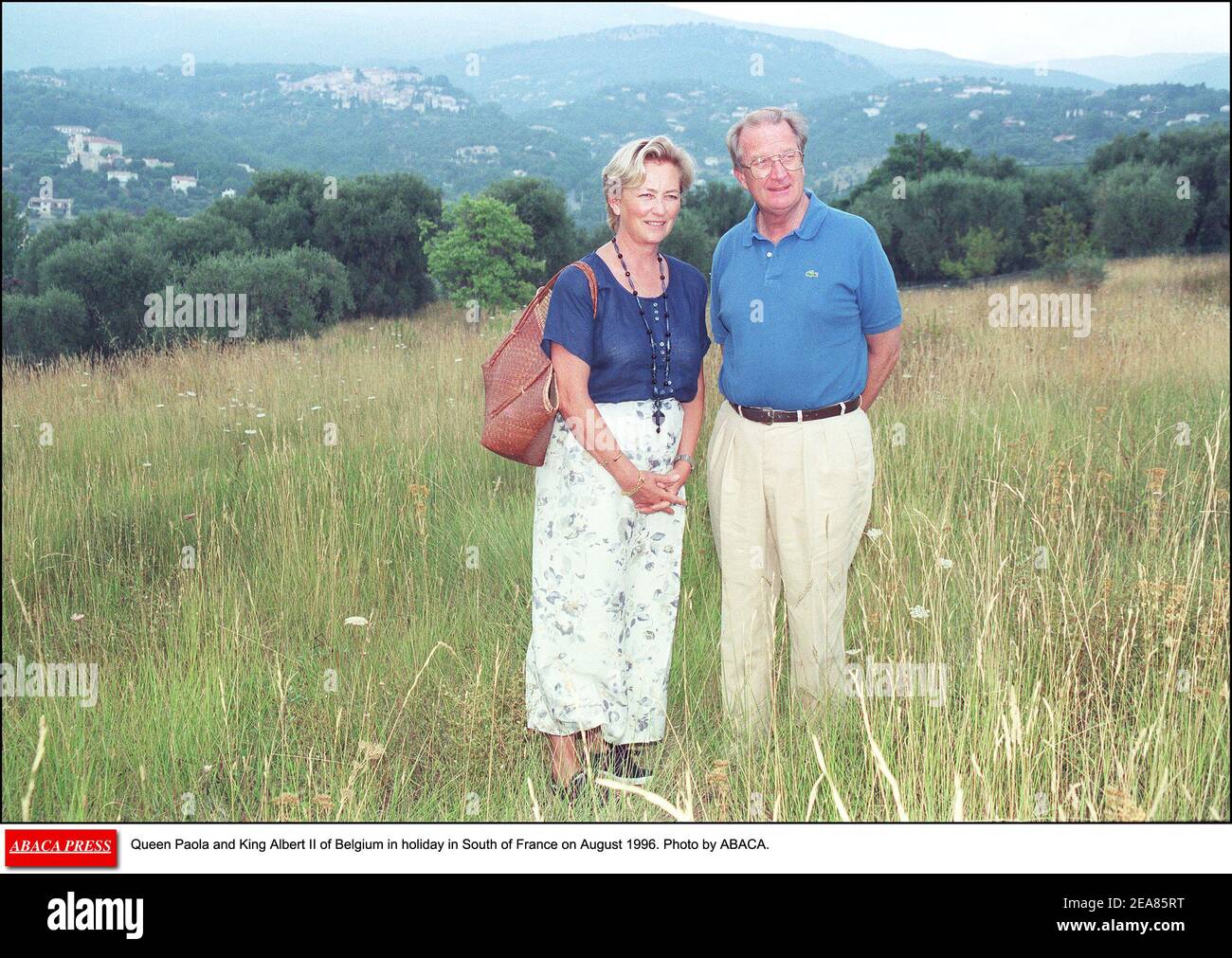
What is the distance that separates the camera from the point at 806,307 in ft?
9.37

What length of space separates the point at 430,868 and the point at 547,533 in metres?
1.11

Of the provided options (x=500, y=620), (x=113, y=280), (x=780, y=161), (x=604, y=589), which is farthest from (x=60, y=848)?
(x=113, y=280)

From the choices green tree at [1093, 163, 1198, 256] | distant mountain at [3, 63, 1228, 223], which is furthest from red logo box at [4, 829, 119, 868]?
green tree at [1093, 163, 1198, 256]

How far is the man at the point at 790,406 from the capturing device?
2865 mm

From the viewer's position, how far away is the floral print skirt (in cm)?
282

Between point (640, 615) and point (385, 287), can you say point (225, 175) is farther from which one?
point (640, 615)

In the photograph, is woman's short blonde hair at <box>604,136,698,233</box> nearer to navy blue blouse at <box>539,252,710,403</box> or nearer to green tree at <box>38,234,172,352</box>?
navy blue blouse at <box>539,252,710,403</box>

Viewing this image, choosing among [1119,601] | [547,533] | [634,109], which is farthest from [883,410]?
[634,109]

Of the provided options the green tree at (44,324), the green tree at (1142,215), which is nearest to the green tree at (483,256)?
the green tree at (44,324)

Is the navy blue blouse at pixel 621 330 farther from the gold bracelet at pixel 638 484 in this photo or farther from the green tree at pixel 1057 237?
the green tree at pixel 1057 237

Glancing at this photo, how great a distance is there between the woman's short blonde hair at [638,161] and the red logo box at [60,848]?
84.7 inches

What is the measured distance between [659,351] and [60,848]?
2028 mm

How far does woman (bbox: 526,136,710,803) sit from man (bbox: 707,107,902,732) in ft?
0.64

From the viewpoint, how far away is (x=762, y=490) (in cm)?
304
